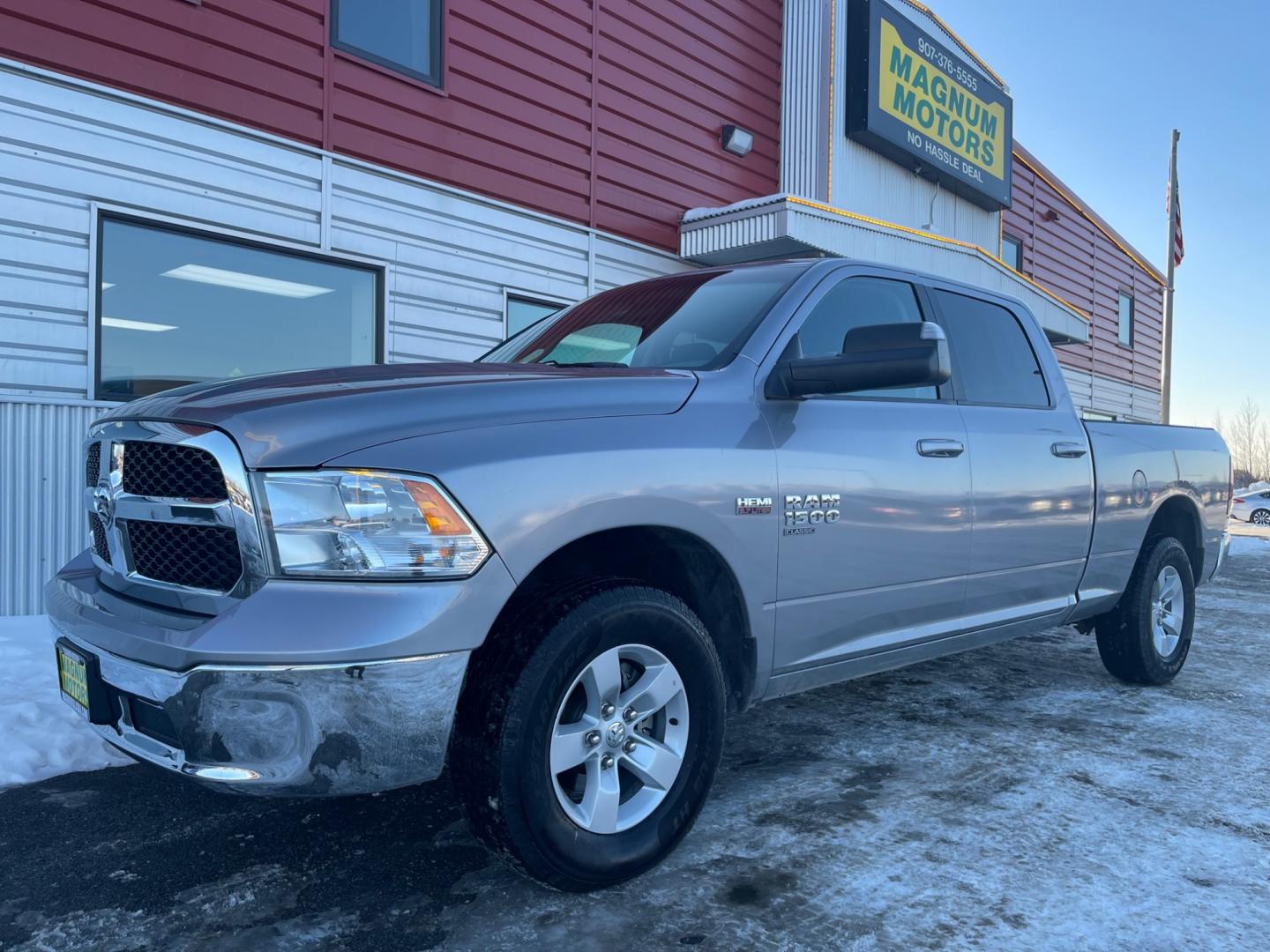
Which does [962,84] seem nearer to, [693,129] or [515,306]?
[693,129]

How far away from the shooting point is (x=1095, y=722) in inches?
160

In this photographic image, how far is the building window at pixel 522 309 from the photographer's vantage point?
337 inches

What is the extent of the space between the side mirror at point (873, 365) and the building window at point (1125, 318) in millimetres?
22065

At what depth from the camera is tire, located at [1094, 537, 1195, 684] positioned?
4648 millimetres

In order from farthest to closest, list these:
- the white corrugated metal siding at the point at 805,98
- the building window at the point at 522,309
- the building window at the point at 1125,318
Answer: the building window at the point at 1125,318, the white corrugated metal siding at the point at 805,98, the building window at the point at 522,309

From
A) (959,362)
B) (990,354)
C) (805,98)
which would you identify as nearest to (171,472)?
(959,362)

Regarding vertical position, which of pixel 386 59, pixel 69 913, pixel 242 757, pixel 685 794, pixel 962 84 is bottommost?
pixel 69 913

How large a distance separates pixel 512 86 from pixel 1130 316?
19.4 m

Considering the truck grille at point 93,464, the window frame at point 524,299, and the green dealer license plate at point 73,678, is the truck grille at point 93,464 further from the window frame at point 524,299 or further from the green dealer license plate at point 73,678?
the window frame at point 524,299

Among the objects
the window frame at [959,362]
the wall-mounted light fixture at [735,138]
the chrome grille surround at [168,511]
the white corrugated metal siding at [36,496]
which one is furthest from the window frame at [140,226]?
the wall-mounted light fixture at [735,138]

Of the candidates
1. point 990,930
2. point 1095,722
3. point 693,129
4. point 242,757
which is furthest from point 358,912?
point 693,129

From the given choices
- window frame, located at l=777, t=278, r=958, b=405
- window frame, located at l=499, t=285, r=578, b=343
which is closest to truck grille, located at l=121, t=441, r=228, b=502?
window frame, located at l=777, t=278, r=958, b=405

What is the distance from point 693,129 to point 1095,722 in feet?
25.7

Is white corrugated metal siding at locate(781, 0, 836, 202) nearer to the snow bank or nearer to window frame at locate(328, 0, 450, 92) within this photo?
window frame at locate(328, 0, 450, 92)
